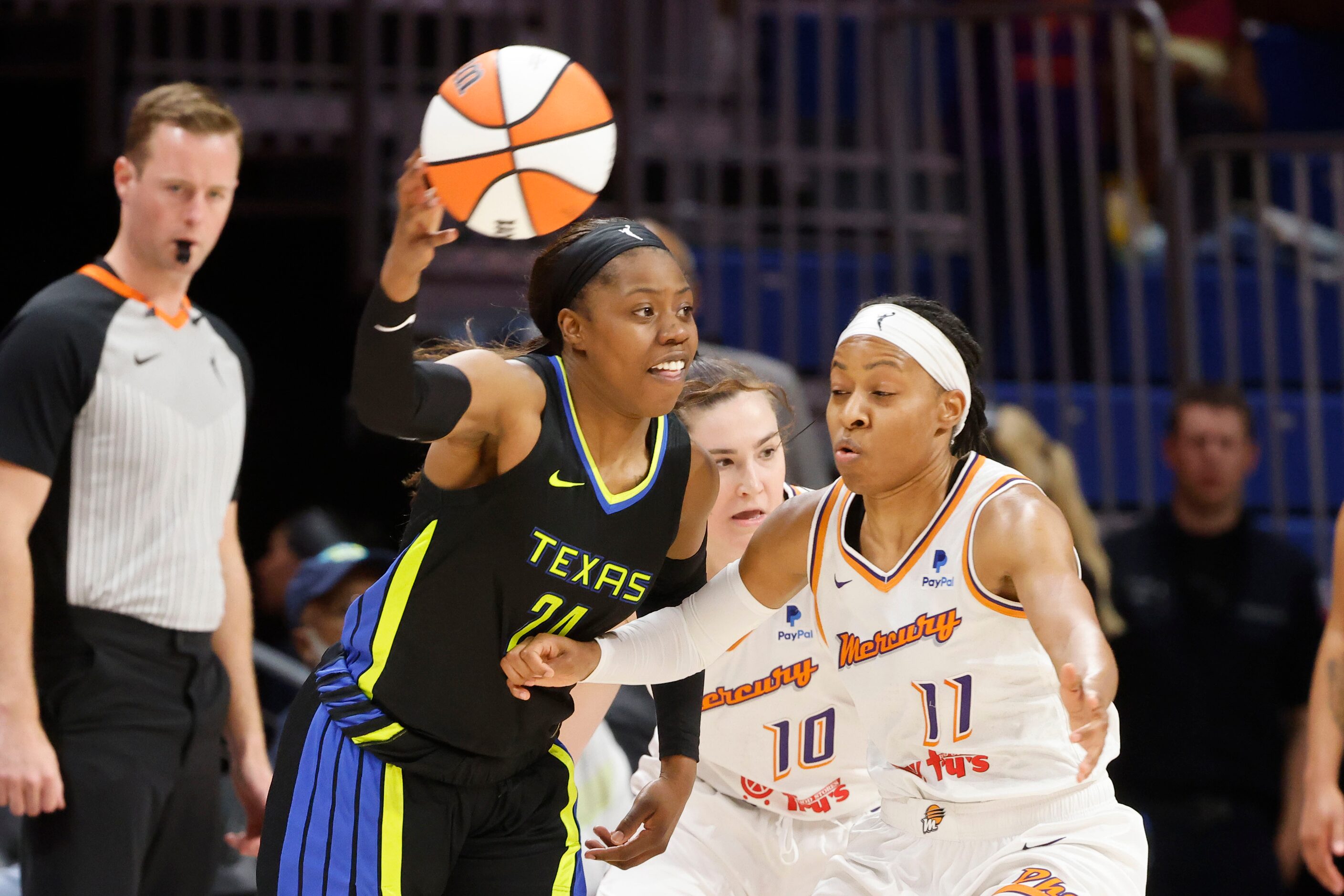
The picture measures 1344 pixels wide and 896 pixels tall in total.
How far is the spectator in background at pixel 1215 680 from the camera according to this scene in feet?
18.5

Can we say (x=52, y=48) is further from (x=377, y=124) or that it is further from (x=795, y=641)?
(x=795, y=641)

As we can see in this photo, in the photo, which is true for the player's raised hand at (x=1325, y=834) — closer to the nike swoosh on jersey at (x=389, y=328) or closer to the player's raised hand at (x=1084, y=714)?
the player's raised hand at (x=1084, y=714)

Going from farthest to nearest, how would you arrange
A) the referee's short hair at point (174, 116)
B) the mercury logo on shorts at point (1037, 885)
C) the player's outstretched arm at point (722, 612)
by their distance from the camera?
1. the referee's short hair at point (174, 116)
2. the player's outstretched arm at point (722, 612)
3. the mercury logo on shorts at point (1037, 885)

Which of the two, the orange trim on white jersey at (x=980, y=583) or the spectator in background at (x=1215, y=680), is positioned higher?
the orange trim on white jersey at (x=980, y=583)

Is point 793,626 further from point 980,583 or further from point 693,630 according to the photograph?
point 980,583

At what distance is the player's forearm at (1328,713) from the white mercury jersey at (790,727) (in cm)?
141

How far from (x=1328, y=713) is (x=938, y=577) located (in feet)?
6.45

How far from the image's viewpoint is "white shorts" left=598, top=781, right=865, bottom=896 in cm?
385

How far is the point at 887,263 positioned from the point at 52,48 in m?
4.37

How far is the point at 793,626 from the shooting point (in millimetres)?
3900

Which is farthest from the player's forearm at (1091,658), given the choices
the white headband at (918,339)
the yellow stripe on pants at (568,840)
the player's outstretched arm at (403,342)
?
the player's outstretched arm at (403,342)

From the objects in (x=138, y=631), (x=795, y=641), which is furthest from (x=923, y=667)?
(x=138, y=631)

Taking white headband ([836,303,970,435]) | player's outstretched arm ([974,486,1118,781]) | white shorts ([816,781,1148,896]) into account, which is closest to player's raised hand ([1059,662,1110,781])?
player's outstretched arm ([974,486,1118,781])

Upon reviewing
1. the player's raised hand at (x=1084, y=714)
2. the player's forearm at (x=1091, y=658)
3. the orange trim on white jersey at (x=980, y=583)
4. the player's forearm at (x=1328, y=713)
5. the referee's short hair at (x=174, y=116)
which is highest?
the referee's short hair at (x=174, y=116)
